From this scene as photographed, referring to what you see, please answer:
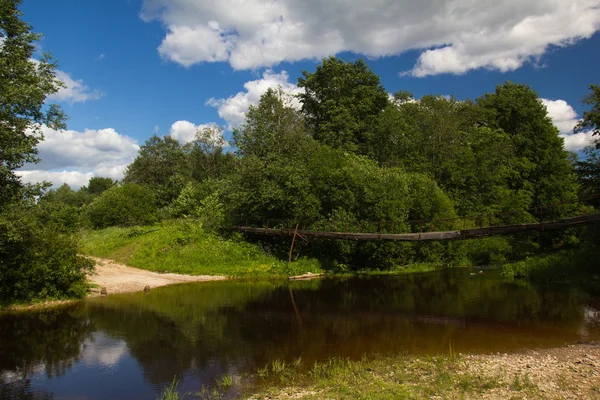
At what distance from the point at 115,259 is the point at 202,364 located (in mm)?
23971

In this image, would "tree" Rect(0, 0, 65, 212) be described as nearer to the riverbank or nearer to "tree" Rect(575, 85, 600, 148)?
the riverbank

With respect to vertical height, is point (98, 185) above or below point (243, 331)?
above

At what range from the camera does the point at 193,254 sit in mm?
31797

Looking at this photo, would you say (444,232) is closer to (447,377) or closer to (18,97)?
(447,377)

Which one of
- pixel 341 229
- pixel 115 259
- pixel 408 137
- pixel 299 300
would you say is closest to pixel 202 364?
pixel 299 300

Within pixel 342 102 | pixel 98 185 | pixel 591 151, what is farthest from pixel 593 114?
pixel 98 185

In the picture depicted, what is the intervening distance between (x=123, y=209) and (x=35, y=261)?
87.5 feet

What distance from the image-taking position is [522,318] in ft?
55.4

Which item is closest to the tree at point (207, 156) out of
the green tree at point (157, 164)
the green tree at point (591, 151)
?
the green tree at point (157, 164)

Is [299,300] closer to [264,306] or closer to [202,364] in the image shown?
[264,306]

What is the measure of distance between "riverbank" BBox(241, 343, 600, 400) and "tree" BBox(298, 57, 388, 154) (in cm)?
3585

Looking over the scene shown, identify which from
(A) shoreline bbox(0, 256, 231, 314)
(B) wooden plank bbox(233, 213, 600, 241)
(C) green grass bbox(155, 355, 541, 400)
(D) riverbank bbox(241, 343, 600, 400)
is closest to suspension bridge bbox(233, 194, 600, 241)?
(B) wooden plank bbox(233, 213, 600, 241)

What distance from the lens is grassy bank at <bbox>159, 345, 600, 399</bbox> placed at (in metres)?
8.98

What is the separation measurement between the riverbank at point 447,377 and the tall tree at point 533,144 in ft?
118
